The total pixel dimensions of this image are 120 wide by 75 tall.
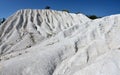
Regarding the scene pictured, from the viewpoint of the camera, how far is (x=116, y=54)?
1312 centimetres

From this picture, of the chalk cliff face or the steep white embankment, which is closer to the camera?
the chalk cliff face

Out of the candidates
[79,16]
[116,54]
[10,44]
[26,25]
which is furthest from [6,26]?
[116,54]

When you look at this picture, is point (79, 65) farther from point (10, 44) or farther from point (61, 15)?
point (61, 15)

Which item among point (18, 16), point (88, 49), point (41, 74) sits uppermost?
point (18, 16)

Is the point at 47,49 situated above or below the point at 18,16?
below

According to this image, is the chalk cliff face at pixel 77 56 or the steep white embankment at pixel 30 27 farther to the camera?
the steep white embankment at pixel 30 27

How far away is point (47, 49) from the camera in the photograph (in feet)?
56.4

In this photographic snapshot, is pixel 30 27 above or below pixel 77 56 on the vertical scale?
above

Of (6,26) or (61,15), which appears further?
(61,15)

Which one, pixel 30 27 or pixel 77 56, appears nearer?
pixel 77 56

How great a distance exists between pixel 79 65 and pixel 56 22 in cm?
2287

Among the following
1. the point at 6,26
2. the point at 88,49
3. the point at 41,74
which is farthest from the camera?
the point at 6,26

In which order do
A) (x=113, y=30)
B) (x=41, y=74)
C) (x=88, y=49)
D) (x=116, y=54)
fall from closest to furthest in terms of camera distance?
(x=116, y=54), (x=41, y=74), (x=88, y=49), (x=113, y=30)

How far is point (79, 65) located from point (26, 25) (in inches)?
846
